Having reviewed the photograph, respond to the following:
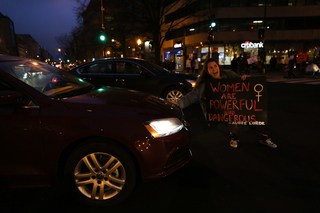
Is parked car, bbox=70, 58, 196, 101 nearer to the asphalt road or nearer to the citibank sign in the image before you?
the asphalt road

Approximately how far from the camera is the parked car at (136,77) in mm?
7508

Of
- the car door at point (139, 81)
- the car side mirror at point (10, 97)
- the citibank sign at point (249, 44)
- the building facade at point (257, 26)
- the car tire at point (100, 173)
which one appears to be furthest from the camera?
the citibank sign at point (249, 44)

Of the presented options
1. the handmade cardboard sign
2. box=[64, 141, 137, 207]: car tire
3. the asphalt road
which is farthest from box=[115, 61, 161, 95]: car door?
box=[64, 141, 137, 207]: car tire

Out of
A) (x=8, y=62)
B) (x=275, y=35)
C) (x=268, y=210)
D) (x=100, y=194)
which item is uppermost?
(x=275, y=35)

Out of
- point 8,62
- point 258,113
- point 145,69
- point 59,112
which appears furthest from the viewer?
point 145,69

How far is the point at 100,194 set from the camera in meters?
2.58

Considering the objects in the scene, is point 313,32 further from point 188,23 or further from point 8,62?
point 8,62

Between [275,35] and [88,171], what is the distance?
1516 inches

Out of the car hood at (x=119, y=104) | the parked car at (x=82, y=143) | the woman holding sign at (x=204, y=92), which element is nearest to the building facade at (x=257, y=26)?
the woman holding sign at (x=204, y=92)

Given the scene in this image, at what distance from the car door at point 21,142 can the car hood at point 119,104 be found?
14.7 inches

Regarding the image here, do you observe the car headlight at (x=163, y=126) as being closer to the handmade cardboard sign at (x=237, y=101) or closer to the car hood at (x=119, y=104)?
the car hood at (x=119, y=104)

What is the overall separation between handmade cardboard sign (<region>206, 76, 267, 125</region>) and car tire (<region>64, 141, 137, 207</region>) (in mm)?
2253

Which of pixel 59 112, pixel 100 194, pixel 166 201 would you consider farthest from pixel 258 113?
pixel 59 112

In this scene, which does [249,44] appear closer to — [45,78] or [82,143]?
[45,78]
